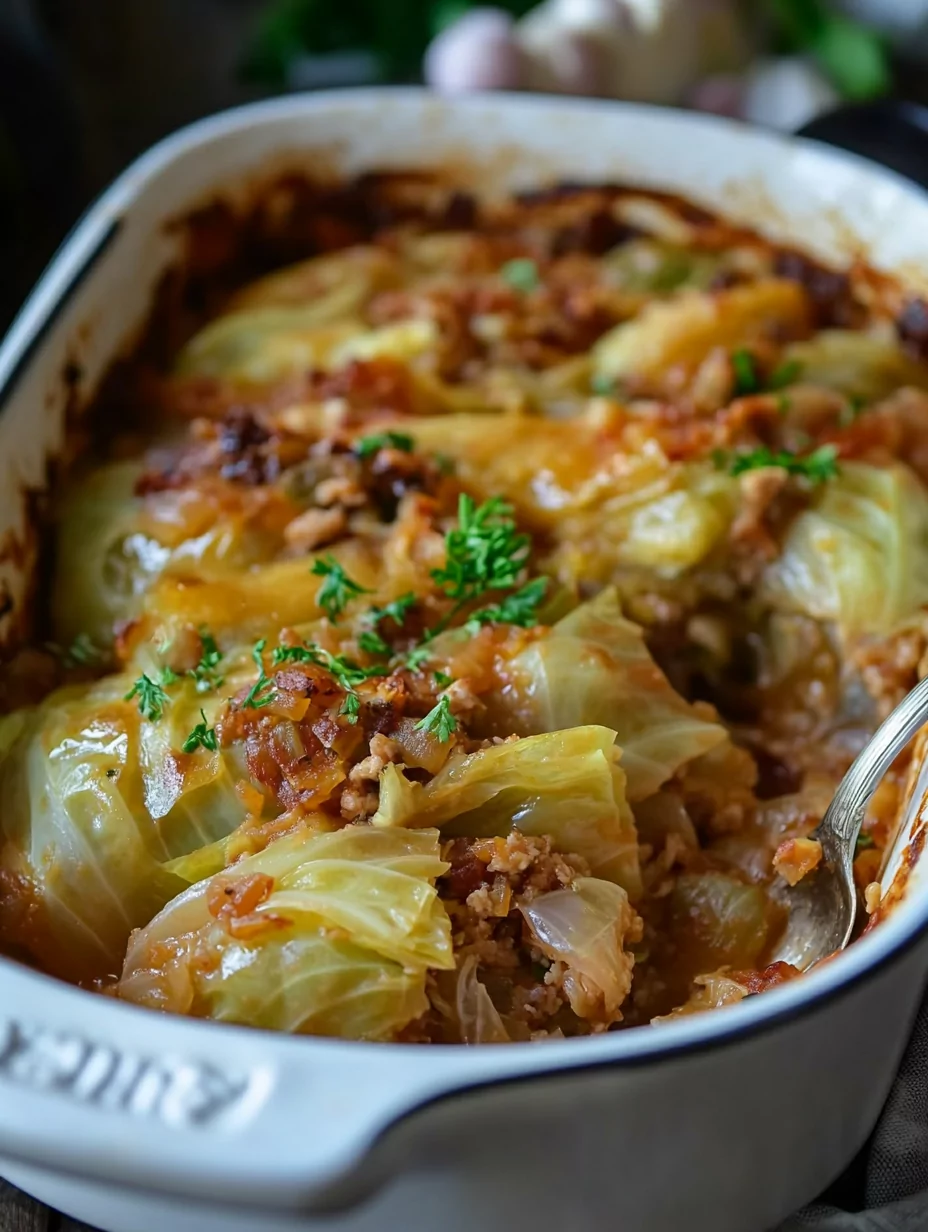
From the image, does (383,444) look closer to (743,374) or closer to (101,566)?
(101,566)

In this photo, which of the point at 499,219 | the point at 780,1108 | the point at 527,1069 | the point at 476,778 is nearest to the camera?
the point at 527,1069

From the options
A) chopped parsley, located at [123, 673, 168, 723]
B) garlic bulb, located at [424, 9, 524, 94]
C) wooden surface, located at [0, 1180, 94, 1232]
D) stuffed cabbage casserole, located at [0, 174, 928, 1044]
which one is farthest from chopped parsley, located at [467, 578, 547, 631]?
garlic bulb, located at [424, 9, 524, 94]

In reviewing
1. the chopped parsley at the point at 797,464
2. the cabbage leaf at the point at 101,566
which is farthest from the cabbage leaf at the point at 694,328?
the cabbage leaf at the point at 101,566

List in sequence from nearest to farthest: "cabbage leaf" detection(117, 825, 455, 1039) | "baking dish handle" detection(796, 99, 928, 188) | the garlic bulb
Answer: "cabbage leaf" detection(117, 825, 455, 1039) → "baking dish handle" detection(796, 99, 928, 188) → the garlic bulb

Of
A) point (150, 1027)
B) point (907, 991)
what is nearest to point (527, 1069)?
point (150, 1027)

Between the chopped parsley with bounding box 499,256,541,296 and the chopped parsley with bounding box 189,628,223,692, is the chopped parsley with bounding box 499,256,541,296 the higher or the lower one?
the lower one

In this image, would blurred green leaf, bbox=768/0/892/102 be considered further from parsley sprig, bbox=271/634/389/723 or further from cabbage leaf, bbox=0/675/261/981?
cabbage leaf, bbox=0/675/261/981

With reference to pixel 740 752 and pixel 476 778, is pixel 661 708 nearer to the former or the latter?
pixel 740 752
